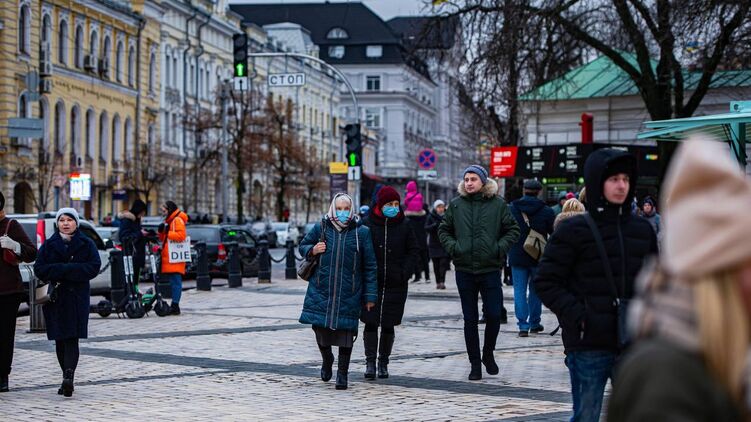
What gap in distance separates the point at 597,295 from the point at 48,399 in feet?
19.9

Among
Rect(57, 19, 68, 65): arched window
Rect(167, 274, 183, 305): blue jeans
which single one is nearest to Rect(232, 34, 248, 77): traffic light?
Rect(167, 274, 183, 305): blue jeans

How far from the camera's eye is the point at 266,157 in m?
69.6

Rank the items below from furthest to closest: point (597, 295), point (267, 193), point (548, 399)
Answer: point (267, 193)
point (548, 399)
point (597, 295)

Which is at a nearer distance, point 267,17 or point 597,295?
point 597,295

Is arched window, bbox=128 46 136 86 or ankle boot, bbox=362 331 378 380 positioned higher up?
arched window, bbox=128 46 136 86

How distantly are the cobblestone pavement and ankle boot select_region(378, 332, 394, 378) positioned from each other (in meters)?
0.18

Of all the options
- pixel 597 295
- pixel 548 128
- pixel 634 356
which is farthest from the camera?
pixel 548 128

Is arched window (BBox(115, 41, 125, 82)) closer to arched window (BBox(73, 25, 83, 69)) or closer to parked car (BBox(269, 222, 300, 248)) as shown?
arched window (BBox(73, 25, 83, 69))

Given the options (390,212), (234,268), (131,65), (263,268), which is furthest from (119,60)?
(390,212)

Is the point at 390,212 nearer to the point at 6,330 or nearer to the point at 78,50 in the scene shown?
the point at 6,330

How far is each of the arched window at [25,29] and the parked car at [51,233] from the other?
31000 mm

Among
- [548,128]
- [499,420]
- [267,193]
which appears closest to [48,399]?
[499,420]

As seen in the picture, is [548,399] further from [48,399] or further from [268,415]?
[48,399]

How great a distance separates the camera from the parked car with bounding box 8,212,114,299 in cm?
2233
